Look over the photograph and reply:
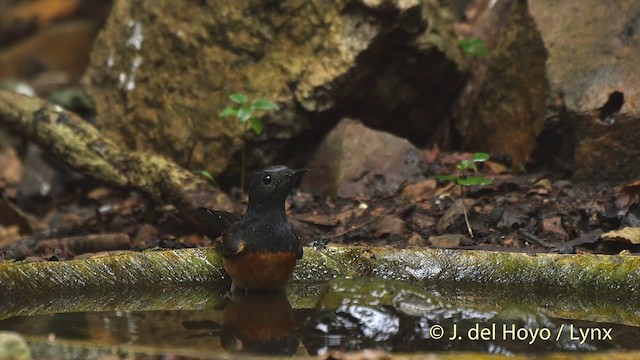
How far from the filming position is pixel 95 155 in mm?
6828

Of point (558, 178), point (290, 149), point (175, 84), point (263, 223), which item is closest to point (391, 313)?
point (263, 223)

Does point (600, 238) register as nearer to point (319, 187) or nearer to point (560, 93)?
point (560, 93)

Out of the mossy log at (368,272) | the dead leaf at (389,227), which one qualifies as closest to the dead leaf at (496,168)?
the dead leaf at (389,227)

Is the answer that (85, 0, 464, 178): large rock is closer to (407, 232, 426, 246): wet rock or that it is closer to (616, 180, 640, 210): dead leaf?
(407, 232, 426, 246): wet rock

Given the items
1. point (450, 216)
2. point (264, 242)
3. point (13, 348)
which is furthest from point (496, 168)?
point (13, 348)

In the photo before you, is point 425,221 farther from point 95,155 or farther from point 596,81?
point 95,155

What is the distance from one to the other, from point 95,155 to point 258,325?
129 inches

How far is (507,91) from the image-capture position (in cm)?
702

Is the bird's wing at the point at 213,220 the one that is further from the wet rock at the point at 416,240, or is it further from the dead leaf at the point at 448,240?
the dead leaf at the point at 448,240

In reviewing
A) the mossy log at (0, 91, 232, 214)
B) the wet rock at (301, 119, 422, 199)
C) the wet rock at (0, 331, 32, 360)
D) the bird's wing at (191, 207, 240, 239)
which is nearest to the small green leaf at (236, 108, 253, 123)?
the mossy log at (0, 91, 232, 214)

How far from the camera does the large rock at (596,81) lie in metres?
6.08

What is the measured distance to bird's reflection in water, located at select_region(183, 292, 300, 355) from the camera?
3521 mm

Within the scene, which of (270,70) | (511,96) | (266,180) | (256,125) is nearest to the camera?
(266,180)

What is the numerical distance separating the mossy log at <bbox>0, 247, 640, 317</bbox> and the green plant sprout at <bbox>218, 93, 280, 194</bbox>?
1.64 meters
